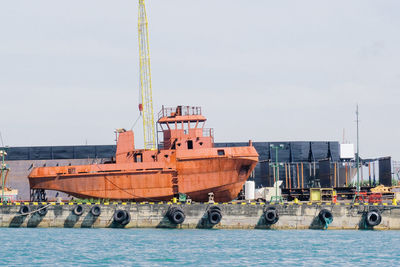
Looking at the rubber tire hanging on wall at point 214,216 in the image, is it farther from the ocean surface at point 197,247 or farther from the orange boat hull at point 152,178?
the orange boat hull at point 152,178

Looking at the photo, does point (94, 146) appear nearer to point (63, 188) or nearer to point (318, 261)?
point (63, 188)

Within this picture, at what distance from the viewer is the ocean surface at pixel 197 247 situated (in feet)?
143

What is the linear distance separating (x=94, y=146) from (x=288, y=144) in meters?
29.3

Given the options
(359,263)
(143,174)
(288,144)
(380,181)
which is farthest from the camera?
(288,144)

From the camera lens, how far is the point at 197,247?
49156 millimetres

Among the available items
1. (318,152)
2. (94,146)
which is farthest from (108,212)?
(318,152)

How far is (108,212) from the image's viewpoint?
64562 mm

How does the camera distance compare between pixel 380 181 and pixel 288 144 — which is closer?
pixel 380 181

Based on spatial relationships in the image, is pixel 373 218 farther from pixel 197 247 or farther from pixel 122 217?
pixel 122 217

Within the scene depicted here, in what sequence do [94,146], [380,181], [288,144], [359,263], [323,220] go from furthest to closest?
[288,144] → [94,146] → [380,181] → [323,220] → [359,263]

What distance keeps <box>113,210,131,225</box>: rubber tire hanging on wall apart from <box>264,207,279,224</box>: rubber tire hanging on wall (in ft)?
42.0

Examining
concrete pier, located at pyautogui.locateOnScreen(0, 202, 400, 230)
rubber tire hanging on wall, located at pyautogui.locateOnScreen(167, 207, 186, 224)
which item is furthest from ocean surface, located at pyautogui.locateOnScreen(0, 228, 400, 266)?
concrete pier, located at pyautogui.locateOnScreen(0, 202, 400, 230)

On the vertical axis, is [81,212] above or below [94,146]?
below

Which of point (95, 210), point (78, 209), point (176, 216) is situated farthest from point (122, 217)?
point (176, 216)
